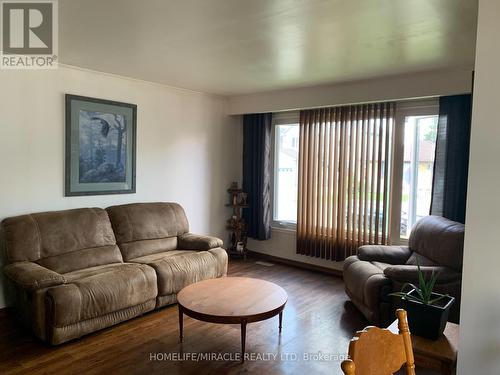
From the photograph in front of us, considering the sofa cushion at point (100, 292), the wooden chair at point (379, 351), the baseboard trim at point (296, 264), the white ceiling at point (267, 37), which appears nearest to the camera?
the wooden chair at point (379, 351)

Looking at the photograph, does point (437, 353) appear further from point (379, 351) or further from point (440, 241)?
point (440, 241)

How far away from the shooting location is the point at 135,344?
3.01m

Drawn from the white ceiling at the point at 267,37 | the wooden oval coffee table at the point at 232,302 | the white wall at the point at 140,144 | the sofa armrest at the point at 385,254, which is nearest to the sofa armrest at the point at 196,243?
the white wall at the point at 140,144

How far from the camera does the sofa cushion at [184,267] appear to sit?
3.65 metres

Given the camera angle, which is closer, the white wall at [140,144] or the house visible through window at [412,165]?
the white wall at [140,144]

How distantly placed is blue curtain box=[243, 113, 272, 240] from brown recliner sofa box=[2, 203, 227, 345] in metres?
1.36

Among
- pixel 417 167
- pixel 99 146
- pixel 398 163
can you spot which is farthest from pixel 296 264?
pixel 99 146

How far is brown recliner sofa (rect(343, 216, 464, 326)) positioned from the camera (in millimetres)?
3137

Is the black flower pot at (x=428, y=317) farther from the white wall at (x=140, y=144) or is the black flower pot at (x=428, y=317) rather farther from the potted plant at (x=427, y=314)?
the white wall at (x=140, y=144)

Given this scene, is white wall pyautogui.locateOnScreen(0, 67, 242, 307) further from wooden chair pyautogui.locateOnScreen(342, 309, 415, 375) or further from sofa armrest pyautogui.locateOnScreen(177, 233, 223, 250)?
wooden chair pyautogui.locateOnScreen(342, 309, 415, 375)

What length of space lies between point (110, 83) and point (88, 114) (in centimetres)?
48

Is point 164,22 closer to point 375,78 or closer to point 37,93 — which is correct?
point 37,93

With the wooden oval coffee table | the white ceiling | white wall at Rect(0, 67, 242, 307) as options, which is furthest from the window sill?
the white ceiling

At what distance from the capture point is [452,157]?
3.88 m
